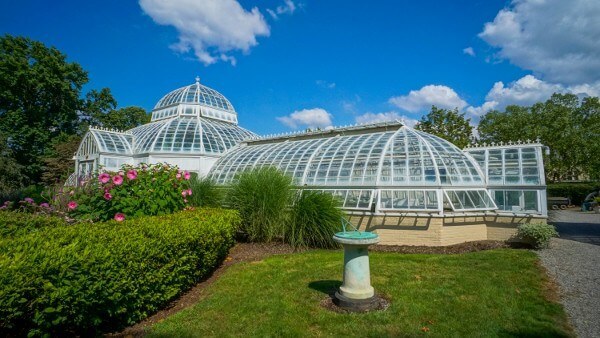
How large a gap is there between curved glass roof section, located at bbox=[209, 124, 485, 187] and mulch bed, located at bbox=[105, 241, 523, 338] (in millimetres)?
2057

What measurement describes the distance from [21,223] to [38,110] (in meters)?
28.8

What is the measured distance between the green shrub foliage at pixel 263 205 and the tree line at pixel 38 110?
22823mm

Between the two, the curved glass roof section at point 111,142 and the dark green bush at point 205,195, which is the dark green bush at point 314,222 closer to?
the dark green bush at point 205,195

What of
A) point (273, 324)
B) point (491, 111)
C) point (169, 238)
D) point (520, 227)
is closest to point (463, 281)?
point (273, 324)

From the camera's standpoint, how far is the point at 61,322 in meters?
3.56

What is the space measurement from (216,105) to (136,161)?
884cm

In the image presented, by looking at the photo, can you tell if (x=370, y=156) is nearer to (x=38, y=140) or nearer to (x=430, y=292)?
(x=430, y=292)

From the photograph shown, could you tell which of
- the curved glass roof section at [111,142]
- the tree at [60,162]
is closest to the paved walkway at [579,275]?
the curved glass roof section at [111,142]

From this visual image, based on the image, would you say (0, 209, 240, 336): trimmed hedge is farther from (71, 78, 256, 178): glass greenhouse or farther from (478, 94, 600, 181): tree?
(478, 94, 600, 181): tree

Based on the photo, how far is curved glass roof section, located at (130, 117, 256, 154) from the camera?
18.5 meters

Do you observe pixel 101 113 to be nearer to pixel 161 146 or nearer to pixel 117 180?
pixel 161 146

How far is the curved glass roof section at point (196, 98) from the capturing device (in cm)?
2488

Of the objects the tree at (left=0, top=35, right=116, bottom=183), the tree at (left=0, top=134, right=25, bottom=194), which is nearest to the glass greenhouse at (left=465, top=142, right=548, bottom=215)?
the tree at (left=0, top=134, right=25, bottom=194)

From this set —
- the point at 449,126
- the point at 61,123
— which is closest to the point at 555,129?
the point at 449,126
